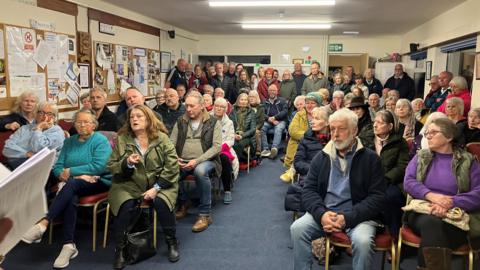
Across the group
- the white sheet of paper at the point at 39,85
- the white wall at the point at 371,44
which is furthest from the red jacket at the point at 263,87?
the white sheet of paper at the point at 39,85

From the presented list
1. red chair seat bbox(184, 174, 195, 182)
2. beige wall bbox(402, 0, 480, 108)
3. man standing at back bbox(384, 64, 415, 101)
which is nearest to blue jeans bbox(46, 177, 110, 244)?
red chair seat bbox(184, 174, 195, 182)

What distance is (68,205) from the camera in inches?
124

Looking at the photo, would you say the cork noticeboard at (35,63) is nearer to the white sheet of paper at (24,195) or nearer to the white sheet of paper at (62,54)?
the white sheet of paper at (62,54)

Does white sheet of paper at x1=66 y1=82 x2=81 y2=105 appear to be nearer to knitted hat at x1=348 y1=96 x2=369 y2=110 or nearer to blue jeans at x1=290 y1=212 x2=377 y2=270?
knitted hat at x1=348 y1=96 x2=369 y2=110

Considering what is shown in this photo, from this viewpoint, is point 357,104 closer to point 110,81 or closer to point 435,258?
point 435,258

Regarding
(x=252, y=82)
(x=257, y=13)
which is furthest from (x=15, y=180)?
(x=252, y=82)

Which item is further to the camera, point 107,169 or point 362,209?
point 107,169

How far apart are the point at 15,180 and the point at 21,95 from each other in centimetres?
353

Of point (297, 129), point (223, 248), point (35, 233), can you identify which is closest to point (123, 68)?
point (297, 129)

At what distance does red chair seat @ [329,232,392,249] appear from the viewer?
2480 millimetres

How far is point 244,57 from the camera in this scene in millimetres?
11242

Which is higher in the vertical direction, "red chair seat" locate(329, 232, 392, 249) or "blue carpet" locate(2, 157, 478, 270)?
"red chair seat" locate(329, 232, 392, 249)

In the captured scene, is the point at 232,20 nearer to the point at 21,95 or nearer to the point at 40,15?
the point at 40,15

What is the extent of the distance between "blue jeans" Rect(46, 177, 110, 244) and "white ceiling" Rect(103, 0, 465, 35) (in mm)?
3651
